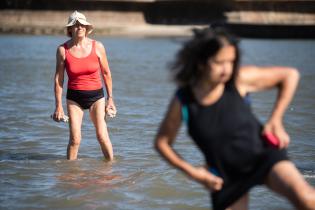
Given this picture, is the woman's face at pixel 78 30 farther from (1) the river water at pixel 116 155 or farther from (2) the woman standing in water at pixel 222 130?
(2) the woman standing in water at pixel 222 130

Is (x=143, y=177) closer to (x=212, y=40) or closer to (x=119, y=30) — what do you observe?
(x=212, y=40)

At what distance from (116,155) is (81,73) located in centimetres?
144

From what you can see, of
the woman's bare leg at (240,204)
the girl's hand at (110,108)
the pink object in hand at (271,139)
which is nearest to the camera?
the pink object in hand at (271,139)

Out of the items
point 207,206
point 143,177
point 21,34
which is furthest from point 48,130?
point 21,34

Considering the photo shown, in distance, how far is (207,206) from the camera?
6.58 meters

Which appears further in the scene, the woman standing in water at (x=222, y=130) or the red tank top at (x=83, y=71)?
the red tank top at (x=83, y=71)

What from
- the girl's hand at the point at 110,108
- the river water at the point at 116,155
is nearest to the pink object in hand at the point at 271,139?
the river water at the point at 116,155

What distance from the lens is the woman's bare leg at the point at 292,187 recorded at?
163 inches

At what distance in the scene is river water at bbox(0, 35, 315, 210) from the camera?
680cm

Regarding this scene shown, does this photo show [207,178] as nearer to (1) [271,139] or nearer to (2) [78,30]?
(1) [271,139]

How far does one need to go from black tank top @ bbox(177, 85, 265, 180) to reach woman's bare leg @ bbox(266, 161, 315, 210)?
154 millimetres

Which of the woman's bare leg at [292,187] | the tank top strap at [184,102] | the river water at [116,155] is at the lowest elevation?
the river water at [116,155]

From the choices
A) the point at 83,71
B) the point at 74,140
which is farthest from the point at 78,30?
the point at 74,140

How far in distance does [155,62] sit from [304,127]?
47.9ft
